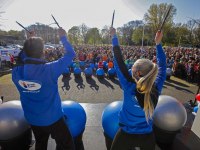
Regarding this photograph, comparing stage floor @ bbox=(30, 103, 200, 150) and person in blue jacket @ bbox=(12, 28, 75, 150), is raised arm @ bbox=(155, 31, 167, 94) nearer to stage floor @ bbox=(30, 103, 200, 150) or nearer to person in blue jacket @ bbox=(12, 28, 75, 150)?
person in blue jacket @ bbox=(12, 28, 75, 150)

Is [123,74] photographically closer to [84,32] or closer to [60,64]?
[60,64]

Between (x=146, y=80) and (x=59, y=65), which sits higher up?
(x=59, y=65)

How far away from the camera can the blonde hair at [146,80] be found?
1.52 metres

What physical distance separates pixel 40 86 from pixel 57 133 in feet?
2.86

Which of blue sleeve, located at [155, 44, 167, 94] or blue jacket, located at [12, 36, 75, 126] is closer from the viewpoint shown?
blue jacket, located at [12, 36, 75, 126]

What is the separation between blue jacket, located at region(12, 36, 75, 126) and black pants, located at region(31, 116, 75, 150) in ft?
0.34

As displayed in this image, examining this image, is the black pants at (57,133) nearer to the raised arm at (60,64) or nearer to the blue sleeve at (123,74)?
the raised arm at (60,64)

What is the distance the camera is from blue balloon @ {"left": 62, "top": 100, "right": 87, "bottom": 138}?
3.15 metres

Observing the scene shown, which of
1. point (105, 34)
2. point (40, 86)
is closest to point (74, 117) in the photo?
point (40, 86)

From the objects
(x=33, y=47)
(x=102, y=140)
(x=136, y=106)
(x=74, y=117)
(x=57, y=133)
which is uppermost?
(x=33, y=47)

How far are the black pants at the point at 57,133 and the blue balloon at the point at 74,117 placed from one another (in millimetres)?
961

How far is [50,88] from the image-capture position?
1848 mm

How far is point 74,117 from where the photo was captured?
3.22m

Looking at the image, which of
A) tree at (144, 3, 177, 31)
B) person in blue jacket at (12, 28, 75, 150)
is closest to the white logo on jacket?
person in blue jacket at (12, 28, 75, 150)
